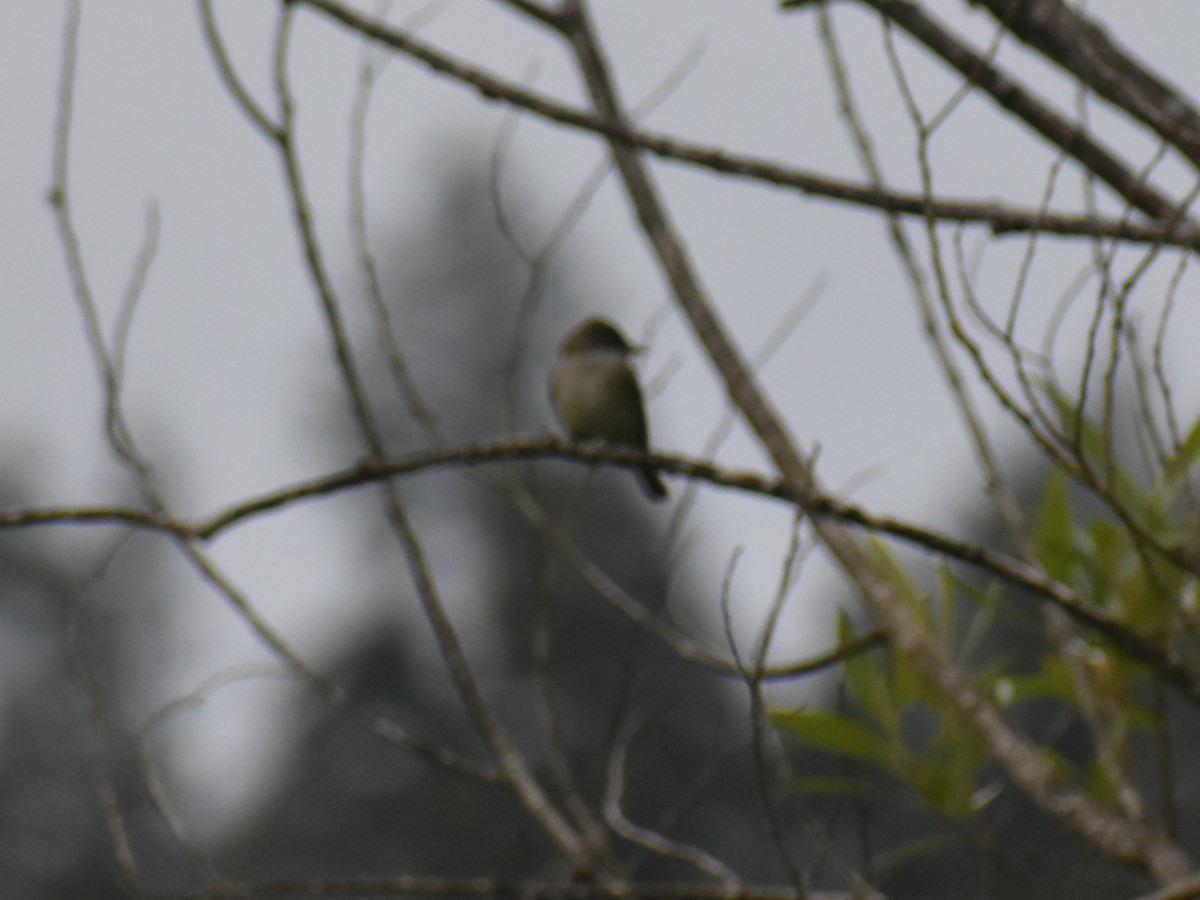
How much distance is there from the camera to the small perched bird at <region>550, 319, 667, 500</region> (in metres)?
6.09

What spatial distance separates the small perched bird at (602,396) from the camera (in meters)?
6.09

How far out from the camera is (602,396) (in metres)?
6.09

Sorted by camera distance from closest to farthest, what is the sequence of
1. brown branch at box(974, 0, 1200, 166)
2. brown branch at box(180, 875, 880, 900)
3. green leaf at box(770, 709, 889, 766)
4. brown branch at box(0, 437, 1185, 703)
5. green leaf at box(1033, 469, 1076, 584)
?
brown branch at box(974, 0, 1200, 166)
brown branch at box(0, 437, 1185, 703)
brown branch at box(180, 875, 880, 900)
green leaf at box(1033, 469, 1076, 584)
green leaf at box(770, 709, 889, 766)

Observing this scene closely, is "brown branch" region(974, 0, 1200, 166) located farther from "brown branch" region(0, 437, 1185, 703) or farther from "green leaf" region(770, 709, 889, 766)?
"green leaf" region(770, 709, 889, 766)

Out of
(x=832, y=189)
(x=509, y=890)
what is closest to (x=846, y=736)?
(x=509, y=890)

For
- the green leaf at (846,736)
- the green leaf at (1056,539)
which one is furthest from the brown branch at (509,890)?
the green leaf at (1056,539)

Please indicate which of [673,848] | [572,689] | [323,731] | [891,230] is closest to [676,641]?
[673,848]

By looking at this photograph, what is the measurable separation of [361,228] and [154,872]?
28714 millimetres

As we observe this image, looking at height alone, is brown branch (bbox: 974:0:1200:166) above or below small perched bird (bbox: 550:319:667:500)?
above

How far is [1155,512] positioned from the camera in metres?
2.92

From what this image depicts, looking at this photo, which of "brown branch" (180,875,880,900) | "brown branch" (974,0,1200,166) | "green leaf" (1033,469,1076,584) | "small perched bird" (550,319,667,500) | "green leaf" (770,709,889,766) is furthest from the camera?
"small perched bird" (550,319,667,500)

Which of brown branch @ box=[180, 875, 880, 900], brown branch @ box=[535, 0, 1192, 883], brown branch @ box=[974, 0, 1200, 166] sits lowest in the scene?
brown branch @ box=[180, 875, 880, 900]

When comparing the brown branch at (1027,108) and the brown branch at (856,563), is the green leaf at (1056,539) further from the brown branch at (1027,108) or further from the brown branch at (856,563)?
the brown branch at (1027,108)

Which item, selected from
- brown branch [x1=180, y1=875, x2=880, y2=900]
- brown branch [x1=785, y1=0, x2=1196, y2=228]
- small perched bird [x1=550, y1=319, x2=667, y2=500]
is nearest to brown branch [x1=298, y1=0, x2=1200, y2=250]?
brown branch [x1=785, y1=0, x2=1196, y2=228]
